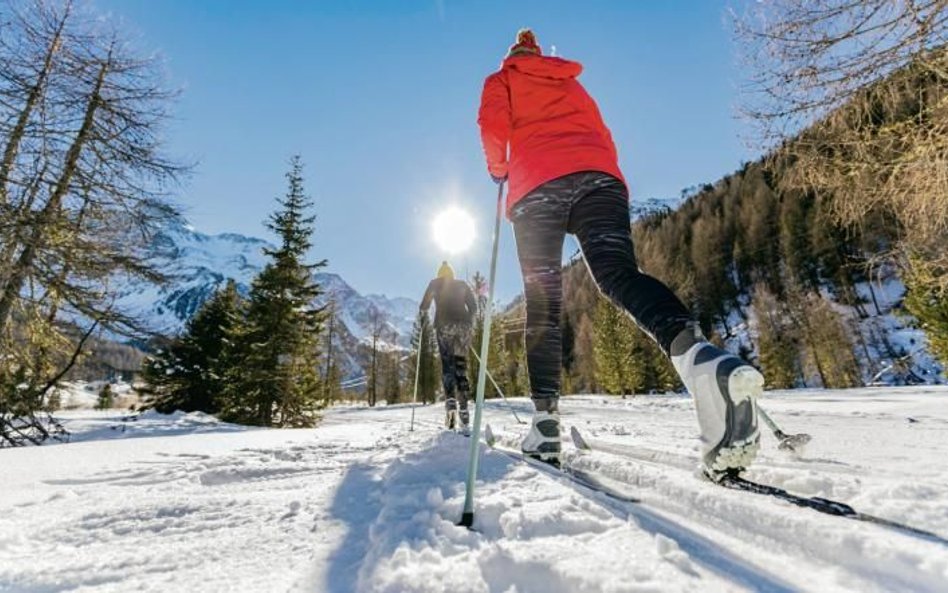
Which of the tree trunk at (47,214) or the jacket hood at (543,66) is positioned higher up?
the tree trunk at (47,214)

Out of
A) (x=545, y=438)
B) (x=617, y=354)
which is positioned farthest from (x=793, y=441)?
(x=617, y=354)

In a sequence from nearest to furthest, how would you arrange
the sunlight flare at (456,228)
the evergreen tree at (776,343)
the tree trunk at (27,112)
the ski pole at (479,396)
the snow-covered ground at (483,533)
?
the snow-covered ground at (483,533)
the ski pole at (479,396)
the sunlight flare at (456,228)
the tree trunk at (27,112)
the evergreen tree at (776,343)

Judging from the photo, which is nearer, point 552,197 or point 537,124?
point 552,197

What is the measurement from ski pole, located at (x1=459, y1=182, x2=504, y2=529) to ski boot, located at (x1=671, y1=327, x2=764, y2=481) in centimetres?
68

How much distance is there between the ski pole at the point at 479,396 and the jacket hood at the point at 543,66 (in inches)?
26.2

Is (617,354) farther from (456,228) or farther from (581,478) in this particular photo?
(581,478)

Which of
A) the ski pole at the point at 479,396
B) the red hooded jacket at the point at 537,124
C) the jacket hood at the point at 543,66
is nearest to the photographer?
the ski pole at the point at 479,396

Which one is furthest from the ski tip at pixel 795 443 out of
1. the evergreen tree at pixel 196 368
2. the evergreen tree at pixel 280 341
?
the evergreen tree at pixel 196 368

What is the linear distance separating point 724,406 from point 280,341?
17.0 m

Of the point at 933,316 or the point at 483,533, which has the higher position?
the point at 933,316

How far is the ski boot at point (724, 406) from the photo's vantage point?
4.39ft

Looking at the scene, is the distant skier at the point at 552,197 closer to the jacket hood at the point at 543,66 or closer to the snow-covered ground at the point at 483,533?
the jacket hood at the point at 543,66

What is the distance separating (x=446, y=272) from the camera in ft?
23.4

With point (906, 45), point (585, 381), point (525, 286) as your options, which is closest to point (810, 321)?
point (585, 381)
